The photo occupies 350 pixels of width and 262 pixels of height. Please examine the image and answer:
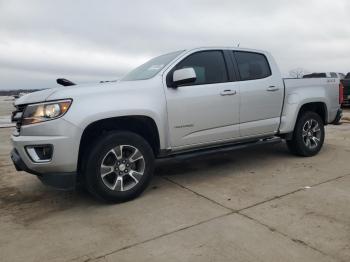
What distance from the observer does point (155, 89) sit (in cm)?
449

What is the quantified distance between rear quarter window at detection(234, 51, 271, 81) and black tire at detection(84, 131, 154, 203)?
1942 mm

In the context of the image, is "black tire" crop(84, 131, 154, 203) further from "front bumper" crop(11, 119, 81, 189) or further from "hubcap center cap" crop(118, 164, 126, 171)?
"front bumper" crop(11, 119, 81, 189)

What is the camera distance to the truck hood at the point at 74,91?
13.1 ft

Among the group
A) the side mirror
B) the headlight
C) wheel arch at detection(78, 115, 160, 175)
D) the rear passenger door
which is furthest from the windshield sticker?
the headlight

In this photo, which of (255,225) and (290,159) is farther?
(290,159)

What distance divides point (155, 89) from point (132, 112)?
45 cm

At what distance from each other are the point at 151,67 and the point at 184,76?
2.82 ft

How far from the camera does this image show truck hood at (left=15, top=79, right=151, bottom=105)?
3.98 m

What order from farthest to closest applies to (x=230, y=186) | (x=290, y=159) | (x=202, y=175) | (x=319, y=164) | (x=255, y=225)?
(x=290, y=159), (x=319, y=164), (x=202, y=175), (x=230, y=186), (x=255, y=225)

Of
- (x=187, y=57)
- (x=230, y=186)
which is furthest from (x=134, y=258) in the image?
(x=187, y=57)

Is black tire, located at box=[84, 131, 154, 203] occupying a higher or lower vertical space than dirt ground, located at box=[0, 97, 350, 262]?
higher

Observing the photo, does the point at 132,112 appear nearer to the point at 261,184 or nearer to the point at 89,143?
the point at 89,143

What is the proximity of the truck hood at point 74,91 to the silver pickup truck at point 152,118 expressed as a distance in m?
0.01

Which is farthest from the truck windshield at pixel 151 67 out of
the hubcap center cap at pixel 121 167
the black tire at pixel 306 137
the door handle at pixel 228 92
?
the black tire at pixel 306 137
